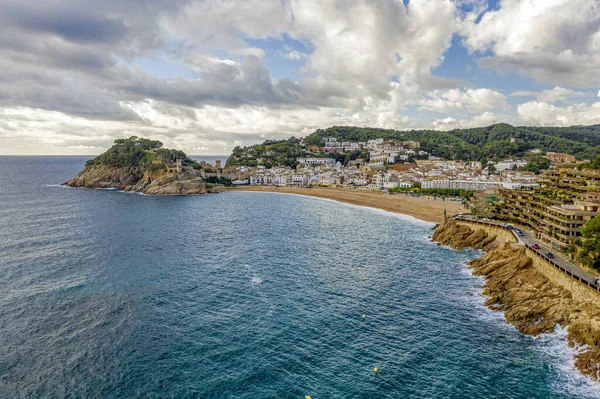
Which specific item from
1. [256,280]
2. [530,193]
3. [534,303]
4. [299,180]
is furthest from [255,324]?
[299,180]

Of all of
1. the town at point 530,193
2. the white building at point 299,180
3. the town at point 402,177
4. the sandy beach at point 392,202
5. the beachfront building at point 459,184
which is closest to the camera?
the town at point 530,193

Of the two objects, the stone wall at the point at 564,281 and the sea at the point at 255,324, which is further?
the stone wall at the point at 564,281

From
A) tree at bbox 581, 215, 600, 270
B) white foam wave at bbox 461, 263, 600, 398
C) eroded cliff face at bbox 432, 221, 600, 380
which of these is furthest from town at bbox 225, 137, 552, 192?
white foam wave at bbox 461, 263, 600, 398

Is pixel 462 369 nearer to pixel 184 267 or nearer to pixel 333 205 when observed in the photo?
pixel 184 267

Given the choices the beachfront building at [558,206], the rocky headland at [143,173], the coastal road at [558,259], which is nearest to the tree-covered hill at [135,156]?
the rocky headland at [143,173]

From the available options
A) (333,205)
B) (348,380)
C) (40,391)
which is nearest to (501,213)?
(333,205)

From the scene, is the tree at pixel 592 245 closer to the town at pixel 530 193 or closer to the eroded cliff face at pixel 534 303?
the town at pixel 530 193
